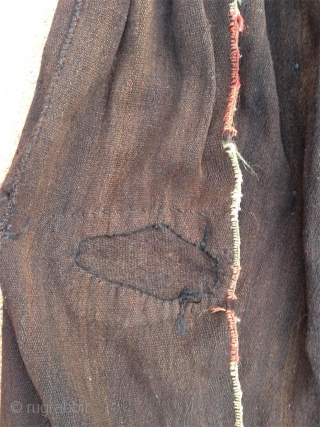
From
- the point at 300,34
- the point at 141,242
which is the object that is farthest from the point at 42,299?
the point at 300,34

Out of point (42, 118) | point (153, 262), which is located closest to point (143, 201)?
point (153, 262)

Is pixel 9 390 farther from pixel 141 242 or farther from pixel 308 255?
pixel 308 255

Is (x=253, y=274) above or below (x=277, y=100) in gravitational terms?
below

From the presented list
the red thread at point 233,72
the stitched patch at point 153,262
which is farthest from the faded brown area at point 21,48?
the red thread at point 233,72

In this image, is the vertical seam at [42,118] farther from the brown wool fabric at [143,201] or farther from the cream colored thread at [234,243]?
the cream colored thread at [234,243]

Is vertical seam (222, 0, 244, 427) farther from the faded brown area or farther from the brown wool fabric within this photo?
the faded brown area

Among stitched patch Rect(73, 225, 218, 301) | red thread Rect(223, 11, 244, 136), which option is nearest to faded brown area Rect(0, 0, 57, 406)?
stitched patch Rect(73, 225, 218, 301)
